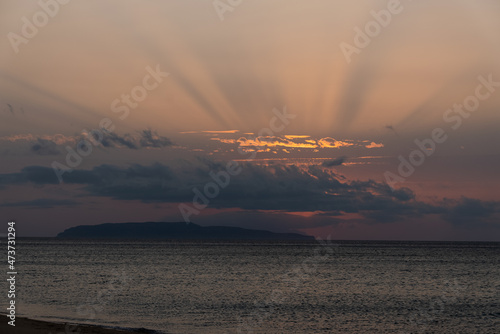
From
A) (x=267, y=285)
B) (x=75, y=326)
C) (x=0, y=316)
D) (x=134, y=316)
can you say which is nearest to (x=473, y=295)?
(x=267, y=285)

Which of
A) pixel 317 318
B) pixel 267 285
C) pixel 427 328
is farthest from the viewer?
pixel 267 285

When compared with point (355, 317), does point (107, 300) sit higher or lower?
higher

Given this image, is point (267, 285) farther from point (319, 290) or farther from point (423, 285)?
point (423, 285)

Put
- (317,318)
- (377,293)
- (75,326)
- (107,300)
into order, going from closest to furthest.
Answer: (75,326)
(317,318)
(107,300)
(377,293)

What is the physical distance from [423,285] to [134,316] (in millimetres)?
42972

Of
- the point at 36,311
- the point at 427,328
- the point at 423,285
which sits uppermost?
the point at 423,285

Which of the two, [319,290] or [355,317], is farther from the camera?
[319,290]

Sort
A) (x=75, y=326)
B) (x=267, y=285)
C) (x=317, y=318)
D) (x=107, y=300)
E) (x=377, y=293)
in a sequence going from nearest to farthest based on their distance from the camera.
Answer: (x=75, y=326) < (x=317, y=318) < (x=107, y=300) < (x=377, y=293) < (x=267, y=285)

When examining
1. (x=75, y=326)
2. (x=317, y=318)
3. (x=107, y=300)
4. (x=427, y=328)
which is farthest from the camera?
(x=107, y=300)

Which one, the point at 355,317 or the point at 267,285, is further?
the point at 267,285

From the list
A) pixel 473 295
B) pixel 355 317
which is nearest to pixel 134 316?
pixel 355 317

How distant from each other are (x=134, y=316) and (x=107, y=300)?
31.0 ft

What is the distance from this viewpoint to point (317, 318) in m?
42.5

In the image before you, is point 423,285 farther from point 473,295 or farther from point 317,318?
point 317,318
